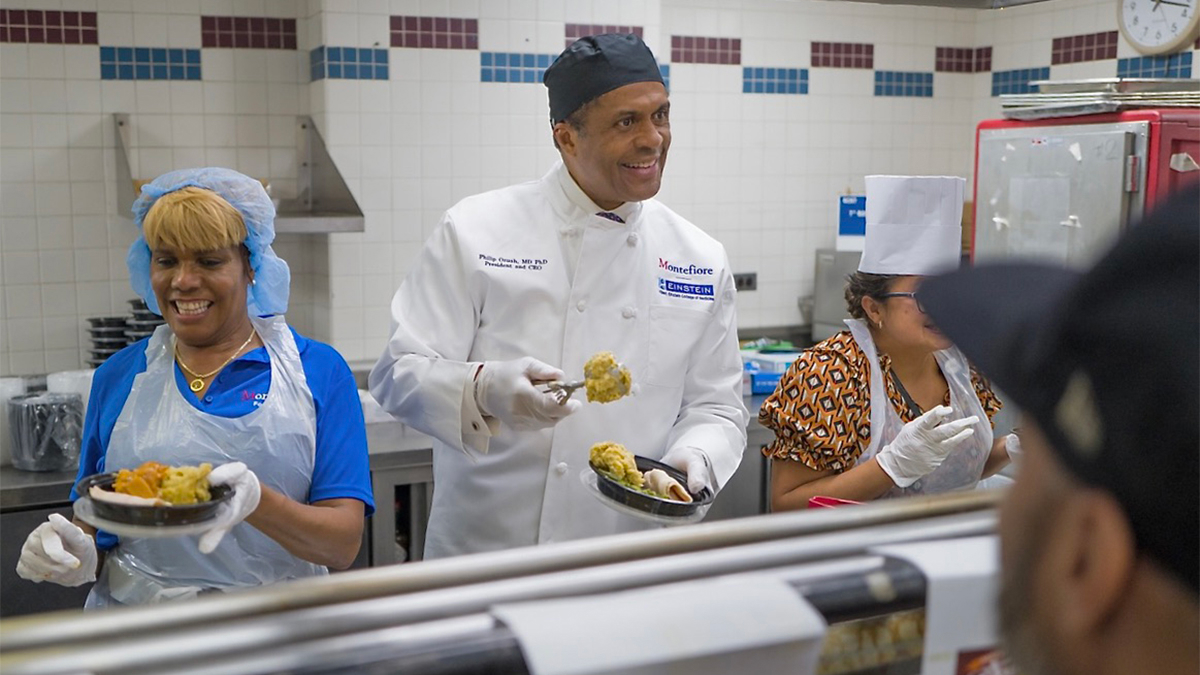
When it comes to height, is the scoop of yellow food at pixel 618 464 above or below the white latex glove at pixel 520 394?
below

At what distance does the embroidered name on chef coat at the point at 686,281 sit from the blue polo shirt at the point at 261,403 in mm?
757

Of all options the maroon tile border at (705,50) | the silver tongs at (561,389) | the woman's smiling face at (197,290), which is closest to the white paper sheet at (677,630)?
the silver tongs at (561,389)

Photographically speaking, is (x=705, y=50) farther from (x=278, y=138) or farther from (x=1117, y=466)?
(x=1117, y=466)

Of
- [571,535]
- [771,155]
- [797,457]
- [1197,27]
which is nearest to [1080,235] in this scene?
[1197,27]

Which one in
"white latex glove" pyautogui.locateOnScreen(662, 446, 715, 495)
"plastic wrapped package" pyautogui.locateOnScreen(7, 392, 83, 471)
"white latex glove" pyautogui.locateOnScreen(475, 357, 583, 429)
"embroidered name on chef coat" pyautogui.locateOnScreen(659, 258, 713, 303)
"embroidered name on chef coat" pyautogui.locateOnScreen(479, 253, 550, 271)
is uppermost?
"embroidered name on chef coat" pyautogui.locateOnScreen(479, 253, 550, 271)

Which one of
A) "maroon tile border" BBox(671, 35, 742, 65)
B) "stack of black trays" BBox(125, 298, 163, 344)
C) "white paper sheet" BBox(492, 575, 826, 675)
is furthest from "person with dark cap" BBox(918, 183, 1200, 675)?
"maroon tile border" BBox(671, 35, 742, 65)

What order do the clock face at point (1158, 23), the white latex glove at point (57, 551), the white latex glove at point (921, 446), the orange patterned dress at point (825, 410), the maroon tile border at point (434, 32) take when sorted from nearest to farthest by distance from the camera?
the white latex glove at point (57, 551), the white latex glove at point (921, 446), the orange patterned dress at point (825, 410), the maroon tile border at point (434, 32), the clock face at point (1158, 23)

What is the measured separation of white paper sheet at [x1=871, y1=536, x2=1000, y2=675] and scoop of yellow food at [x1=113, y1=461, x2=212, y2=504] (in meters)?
1.17

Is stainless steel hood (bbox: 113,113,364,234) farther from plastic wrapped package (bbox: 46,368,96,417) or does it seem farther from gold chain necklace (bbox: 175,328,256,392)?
gold chain necklace (bbox: 175,328,256,392)

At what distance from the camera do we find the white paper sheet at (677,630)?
28.5 inches

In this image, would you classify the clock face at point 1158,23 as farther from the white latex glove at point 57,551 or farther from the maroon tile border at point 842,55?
the white latex glove at point 57,551

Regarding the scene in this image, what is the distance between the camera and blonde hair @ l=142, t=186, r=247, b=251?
2.04 m

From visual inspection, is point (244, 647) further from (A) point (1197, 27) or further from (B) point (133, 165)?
(A) point (1197, 27)

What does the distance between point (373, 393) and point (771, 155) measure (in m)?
3.19
